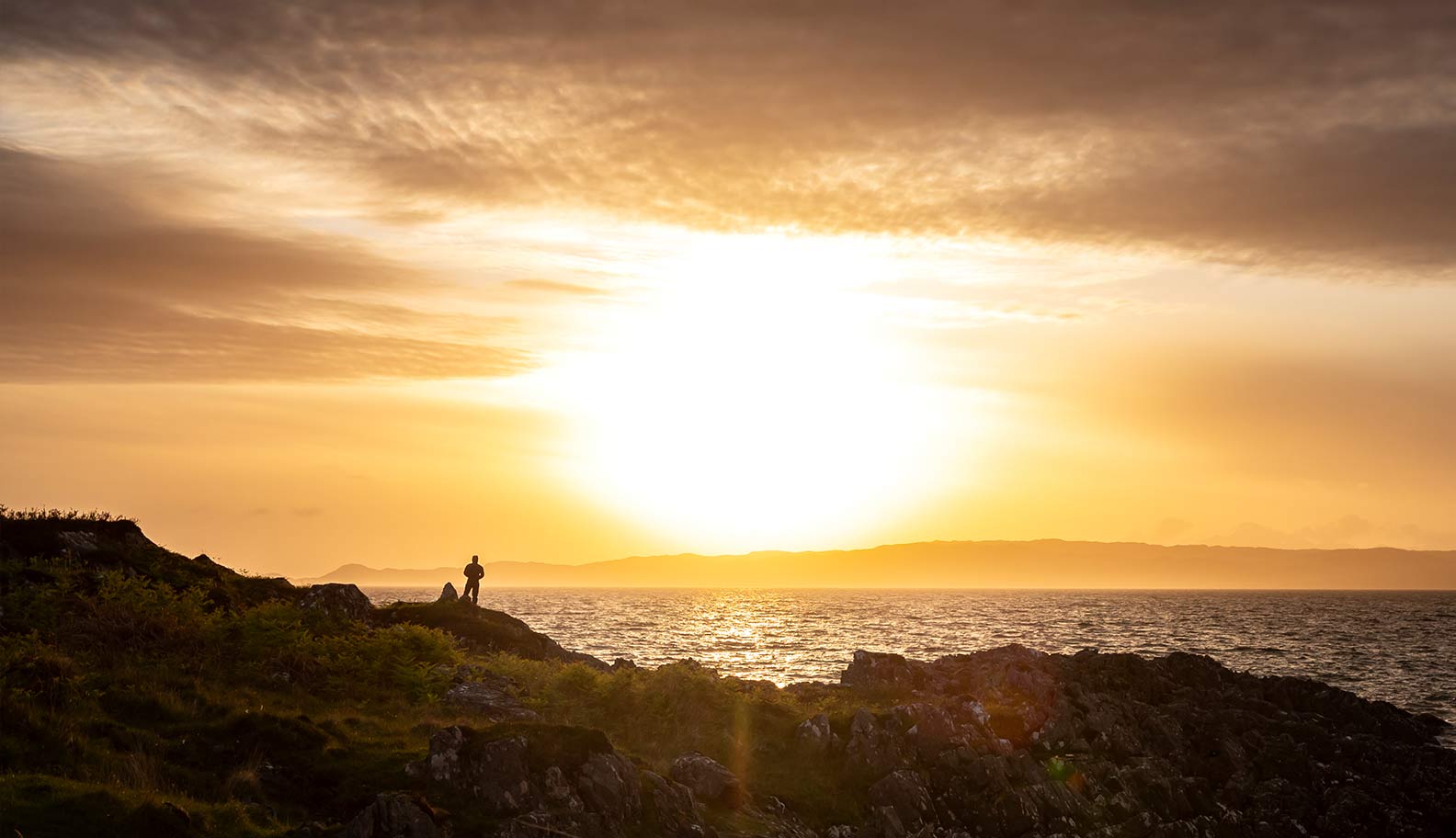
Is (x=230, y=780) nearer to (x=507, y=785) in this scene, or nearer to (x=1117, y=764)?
(x=507, y=785)

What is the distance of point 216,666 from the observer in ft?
96.1

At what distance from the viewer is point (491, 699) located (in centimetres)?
3170

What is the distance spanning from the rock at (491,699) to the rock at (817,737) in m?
7.94

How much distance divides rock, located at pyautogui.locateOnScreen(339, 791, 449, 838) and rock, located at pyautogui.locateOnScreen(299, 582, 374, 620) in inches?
828

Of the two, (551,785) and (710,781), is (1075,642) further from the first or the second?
(551,785)

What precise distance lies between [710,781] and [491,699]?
396 inches

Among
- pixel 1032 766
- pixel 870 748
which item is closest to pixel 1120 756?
pixel 1032 766

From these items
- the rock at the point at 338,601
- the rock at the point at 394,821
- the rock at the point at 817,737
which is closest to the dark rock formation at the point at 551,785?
the rock at the point at 394,821

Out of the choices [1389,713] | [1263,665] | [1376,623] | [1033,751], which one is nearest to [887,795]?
[1033,751]

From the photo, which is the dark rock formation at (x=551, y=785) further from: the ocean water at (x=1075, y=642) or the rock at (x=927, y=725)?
the ocean water at (x=1075, y=642)

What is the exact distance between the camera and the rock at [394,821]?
18578 millimetres

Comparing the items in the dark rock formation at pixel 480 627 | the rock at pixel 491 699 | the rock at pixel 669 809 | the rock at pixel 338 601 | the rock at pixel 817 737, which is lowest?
the rock at pixel 669 809

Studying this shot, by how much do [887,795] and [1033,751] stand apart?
6871 millimetres

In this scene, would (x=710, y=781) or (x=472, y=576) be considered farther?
(x=472, y=576)
